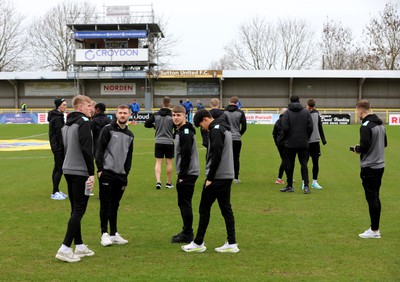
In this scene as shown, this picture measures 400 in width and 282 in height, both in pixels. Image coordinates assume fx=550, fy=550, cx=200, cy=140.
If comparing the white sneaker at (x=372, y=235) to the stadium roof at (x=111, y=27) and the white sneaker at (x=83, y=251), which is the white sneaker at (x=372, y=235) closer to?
the white sneaker at (x=83, y=251)

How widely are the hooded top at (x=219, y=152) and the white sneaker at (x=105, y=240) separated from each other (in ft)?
5.18

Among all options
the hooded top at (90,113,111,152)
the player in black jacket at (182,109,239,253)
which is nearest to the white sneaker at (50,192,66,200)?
the hooded top at (90,113,111,152)

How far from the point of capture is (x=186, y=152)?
23.7 ft

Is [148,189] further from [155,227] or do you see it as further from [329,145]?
[329,145]

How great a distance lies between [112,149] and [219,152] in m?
1.48

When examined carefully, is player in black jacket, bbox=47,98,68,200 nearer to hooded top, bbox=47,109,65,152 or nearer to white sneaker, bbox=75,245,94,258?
hooded top, bbox=47,109,65,152

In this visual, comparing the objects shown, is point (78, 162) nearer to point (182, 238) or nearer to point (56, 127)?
point (182, 238)

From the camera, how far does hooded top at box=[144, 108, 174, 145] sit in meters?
11.9

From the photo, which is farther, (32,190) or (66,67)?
(66,67)

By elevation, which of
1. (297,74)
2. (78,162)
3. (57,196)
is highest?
(297,74)

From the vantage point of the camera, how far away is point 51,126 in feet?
34.5

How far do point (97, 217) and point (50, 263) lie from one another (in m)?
2.68

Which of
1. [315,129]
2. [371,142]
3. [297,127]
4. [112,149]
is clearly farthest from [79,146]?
[315,129]

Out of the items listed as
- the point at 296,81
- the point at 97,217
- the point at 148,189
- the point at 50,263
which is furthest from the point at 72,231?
the point at 296,81
